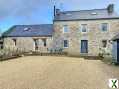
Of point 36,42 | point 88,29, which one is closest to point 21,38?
point 36,42

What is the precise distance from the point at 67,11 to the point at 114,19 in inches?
309

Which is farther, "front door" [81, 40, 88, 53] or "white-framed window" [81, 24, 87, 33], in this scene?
"front door" [81, 40, 88, 53]

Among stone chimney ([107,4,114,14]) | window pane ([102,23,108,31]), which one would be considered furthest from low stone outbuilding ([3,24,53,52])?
stone chimney ([107,4,114,14])

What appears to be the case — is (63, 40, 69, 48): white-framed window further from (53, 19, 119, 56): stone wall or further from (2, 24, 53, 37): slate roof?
(2, 24, 53, 37): slate roof

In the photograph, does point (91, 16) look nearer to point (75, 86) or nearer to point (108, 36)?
point (108, 36)

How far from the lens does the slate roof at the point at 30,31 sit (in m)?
41.0

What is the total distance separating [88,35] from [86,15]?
3.02 metres

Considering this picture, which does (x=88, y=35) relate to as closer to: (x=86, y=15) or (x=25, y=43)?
(x=86, y=15)

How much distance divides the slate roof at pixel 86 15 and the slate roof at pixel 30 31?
2843 mm

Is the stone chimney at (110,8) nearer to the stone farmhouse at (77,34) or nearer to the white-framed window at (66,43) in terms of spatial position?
the stone farmhouse at (77,34)

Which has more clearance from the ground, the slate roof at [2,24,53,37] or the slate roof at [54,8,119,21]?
the slate roof at [54,8,119,21]

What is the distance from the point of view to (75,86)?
11.7m

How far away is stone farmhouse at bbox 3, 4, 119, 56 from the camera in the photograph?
122 feet

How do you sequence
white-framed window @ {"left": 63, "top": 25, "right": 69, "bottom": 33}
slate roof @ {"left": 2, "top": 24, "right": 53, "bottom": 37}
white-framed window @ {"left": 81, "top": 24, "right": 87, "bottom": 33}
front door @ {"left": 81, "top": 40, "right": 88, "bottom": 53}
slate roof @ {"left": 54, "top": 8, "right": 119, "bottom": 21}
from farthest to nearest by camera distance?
slate roof @ {"left": 2, "top": 24, "right": 53, "bottom": 37}, white-framed window @ {"left": 63, "top": 25, "right": 69, "bottom": 33}, front door @ {"left": 81, "top": 40, "right": 88, "bottom": 53}, white-framed window @ {"left": 81, "top": 24, "right": 87, "bottom": 33}, slate roof @ {"left": 54, "top": 8, "right": 119, "bottom": 21}
